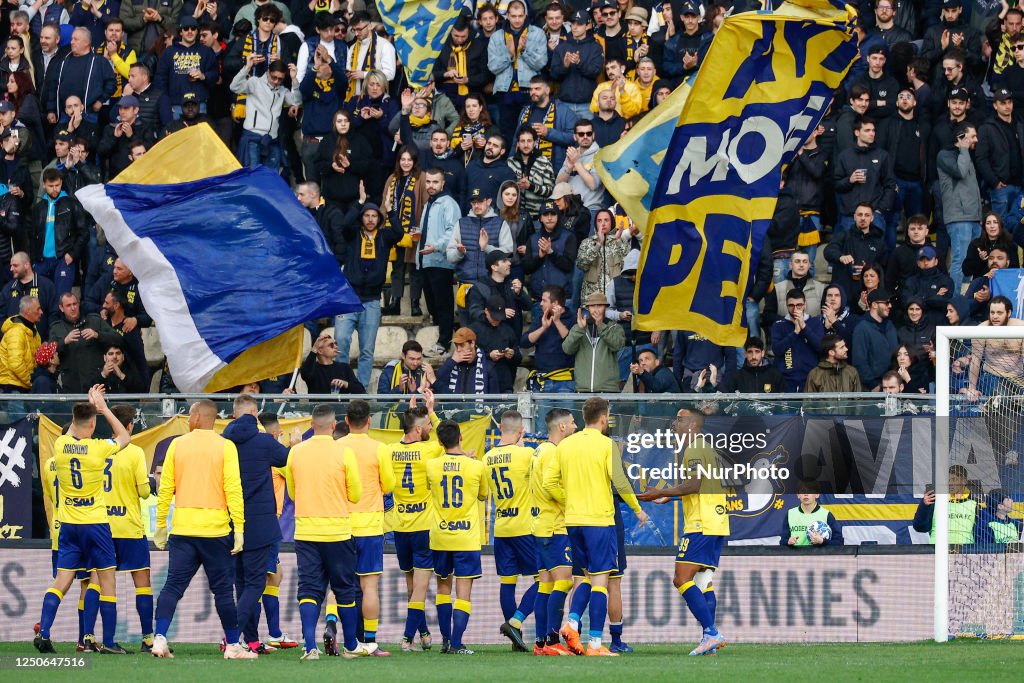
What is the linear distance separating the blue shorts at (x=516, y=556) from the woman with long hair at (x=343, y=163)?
6763mm

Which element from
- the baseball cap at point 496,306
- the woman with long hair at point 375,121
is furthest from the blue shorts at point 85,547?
the woman with long hair at point 375,121

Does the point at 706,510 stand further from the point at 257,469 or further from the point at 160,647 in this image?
the point at 160,647

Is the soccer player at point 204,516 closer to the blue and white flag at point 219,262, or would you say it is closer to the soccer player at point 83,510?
the soccer player at point 83,510

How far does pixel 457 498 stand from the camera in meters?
14.2

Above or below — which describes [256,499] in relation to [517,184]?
below

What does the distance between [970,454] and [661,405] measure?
294 cm

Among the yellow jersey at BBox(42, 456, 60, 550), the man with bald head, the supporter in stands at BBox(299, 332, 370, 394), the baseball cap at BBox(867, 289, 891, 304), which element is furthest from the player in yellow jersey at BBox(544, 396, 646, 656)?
the man with bald head

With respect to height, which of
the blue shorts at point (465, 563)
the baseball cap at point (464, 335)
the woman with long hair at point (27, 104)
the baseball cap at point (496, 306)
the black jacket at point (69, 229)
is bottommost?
the blue shorts at point (465, 563)

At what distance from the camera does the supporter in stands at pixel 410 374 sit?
1758cm

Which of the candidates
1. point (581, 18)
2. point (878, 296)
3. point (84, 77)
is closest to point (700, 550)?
point (878, 296)

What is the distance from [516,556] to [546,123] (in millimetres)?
7655

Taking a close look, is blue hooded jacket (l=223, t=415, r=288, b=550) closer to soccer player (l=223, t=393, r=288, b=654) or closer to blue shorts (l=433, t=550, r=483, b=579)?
soccer player (l=223, t=393, r=288, b=654)

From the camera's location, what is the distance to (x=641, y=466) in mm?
15922

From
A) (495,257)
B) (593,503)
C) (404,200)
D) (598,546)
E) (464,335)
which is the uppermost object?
(404,200)
